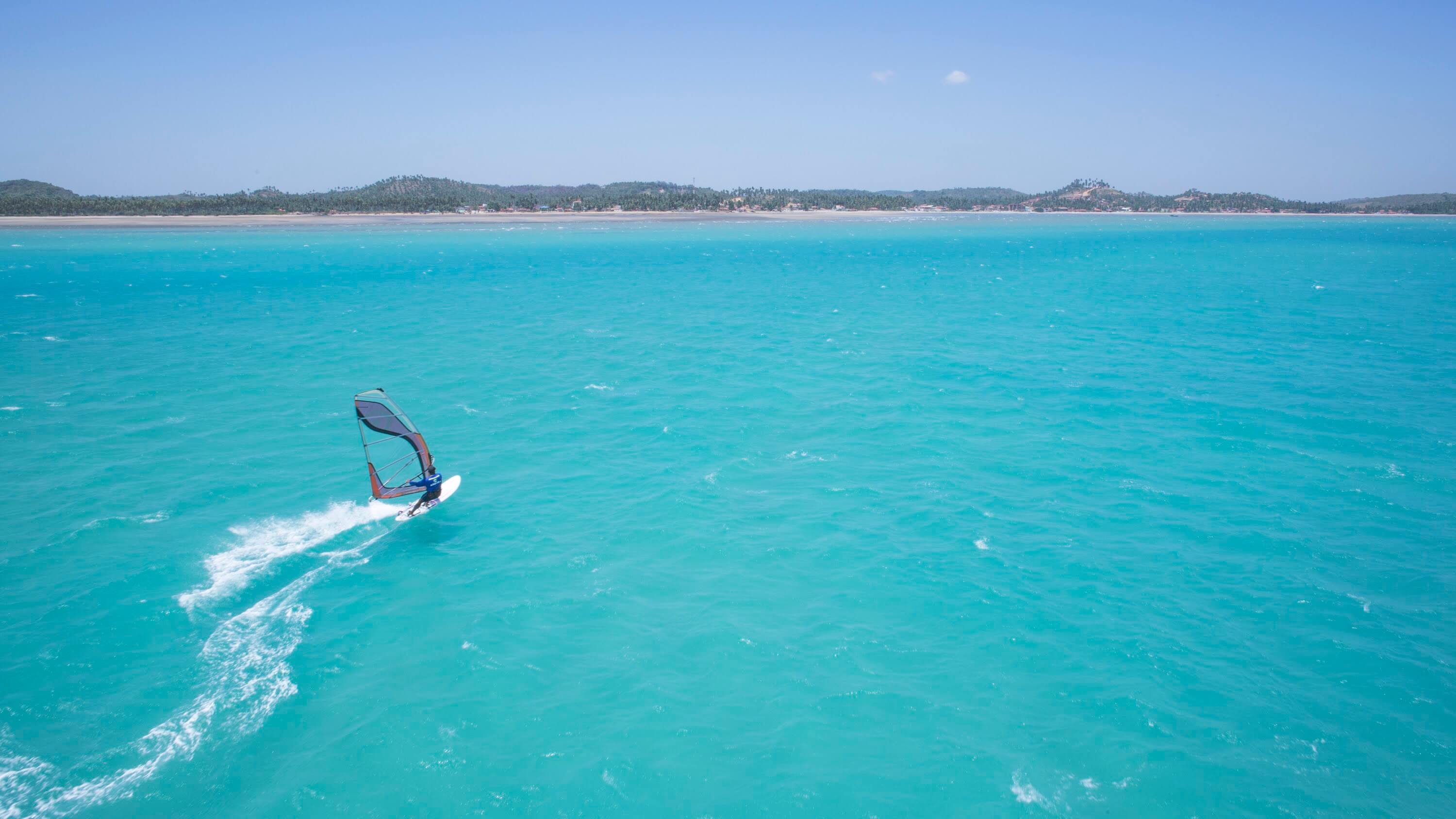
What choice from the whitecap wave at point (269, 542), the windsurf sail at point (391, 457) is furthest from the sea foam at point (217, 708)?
the windsurf sail at point (391, 457)

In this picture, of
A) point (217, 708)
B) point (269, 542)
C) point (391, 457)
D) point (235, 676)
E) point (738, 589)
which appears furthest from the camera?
point (391, 457)

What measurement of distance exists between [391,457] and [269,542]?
10170 millimetres

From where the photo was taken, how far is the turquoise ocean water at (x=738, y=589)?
1992 centimetres

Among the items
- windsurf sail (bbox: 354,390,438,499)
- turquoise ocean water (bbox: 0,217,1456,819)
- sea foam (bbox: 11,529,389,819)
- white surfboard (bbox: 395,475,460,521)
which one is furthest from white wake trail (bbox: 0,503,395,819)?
windsurf sail (bbox: 354,390,438,499)

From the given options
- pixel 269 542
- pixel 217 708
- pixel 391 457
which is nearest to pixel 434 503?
pixel 269 542

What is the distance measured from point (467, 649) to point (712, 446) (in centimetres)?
2015

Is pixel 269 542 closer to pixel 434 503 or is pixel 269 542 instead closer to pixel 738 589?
pixel 434 503

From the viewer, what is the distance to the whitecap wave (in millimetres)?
28453

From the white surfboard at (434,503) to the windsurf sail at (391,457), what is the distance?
0.75m

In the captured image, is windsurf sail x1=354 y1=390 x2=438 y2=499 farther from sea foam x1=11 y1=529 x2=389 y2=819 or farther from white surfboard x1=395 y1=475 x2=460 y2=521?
sea foam x1=11 y1=529 x2=389 y2=819

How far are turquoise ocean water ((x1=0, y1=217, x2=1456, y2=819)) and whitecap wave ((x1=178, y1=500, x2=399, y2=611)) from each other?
215 millimetres

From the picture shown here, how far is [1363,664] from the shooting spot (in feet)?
78.8

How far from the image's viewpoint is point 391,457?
4125cm

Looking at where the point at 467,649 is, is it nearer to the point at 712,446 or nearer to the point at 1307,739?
the point at 712,446
